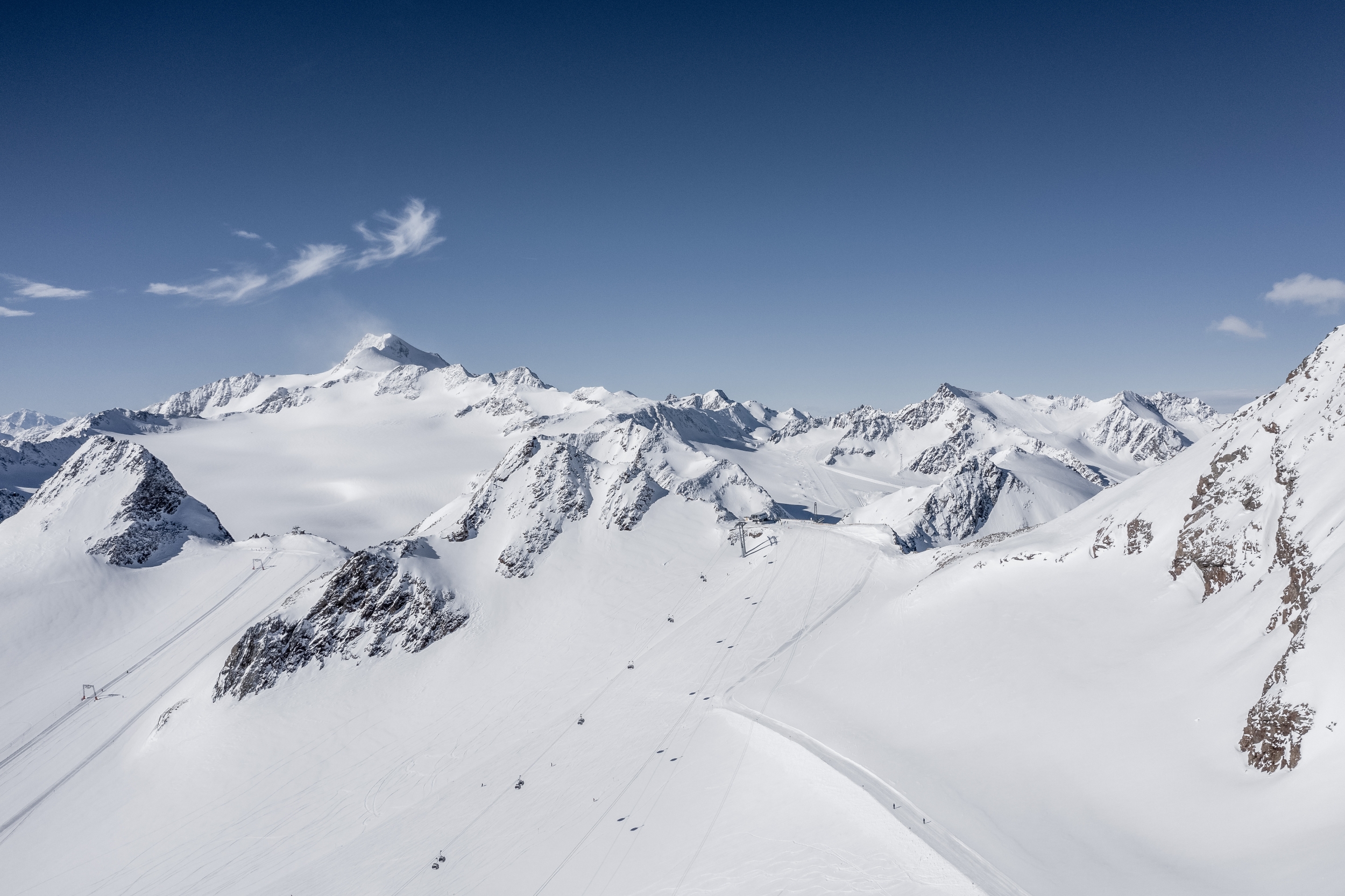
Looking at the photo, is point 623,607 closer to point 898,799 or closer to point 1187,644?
point 898,799

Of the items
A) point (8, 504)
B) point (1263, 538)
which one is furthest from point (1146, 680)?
point (8, 504)

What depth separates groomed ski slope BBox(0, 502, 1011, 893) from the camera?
92.6 feet

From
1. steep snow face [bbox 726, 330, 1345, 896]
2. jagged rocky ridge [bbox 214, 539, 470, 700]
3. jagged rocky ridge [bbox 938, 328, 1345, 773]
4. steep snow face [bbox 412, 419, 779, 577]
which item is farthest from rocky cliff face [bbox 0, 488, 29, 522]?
jagged rocky ridge [bbox 938, 328, 1345, 773]

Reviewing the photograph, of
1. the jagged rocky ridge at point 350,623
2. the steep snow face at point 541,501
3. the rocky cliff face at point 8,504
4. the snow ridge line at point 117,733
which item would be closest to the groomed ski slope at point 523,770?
the snow ridge line at point 117,733

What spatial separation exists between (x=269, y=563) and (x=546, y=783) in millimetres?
62626

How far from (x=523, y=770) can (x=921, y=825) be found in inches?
1076

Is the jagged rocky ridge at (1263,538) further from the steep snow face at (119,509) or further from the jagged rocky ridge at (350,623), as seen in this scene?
the steep snow face at (119,509)

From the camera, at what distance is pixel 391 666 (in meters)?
59.2

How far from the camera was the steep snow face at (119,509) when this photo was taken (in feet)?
270

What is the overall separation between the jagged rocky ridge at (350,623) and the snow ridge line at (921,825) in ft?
131

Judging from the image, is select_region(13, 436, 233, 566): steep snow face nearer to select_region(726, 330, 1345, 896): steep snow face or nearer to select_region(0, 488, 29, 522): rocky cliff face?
select_region(0, 488, 29, 522): rocky cliff face

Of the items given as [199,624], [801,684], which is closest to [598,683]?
[801,684]

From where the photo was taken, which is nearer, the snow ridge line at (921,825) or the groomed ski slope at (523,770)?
the snow ridge line at (921,825)

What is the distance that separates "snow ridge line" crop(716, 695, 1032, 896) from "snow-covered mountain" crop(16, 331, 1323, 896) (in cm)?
18
